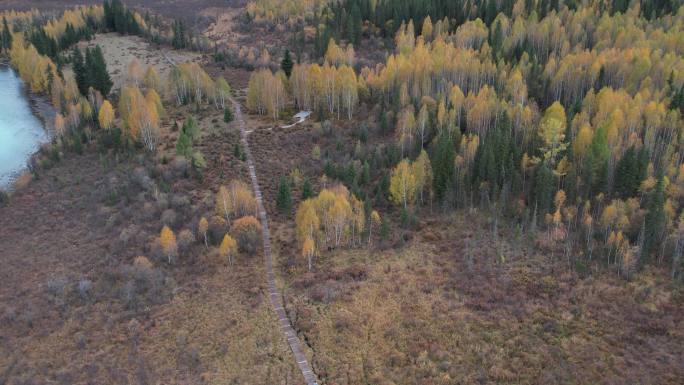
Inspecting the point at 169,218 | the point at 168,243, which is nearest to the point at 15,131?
the point at 169,218

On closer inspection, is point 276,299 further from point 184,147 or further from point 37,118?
point 37,118

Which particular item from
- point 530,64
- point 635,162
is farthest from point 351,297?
point 530,64

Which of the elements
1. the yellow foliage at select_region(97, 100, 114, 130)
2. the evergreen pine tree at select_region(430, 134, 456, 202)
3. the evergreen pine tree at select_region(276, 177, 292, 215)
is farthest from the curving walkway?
the yellow foliage at select_region(97, 100, 114, 130)

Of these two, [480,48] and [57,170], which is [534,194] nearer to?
[480,48]

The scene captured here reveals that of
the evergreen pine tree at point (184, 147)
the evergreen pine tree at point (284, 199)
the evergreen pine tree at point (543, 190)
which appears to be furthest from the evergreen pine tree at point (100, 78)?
the evergreen pine tree at point (543, 190)

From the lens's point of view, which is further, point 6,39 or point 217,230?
point 6,39

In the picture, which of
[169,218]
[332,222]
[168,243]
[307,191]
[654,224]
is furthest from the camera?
[307,191]

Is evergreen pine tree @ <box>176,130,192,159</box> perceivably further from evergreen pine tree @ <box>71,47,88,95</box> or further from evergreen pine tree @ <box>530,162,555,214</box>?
evergreen pine tree @ <box>530,162,555,214</box>
